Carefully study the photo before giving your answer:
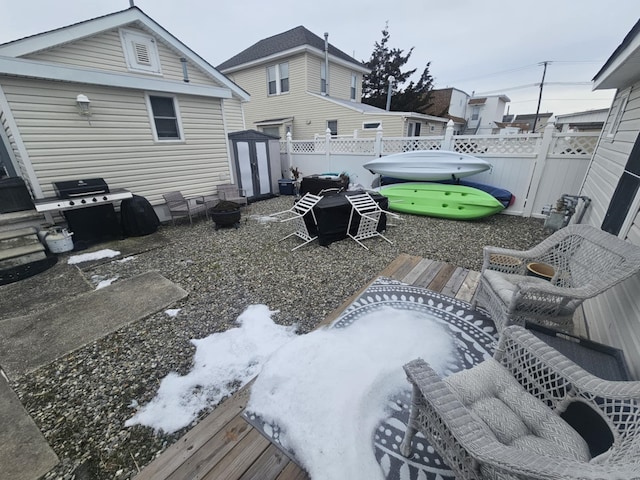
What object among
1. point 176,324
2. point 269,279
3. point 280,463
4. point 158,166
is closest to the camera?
point 280,463

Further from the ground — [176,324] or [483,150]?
[483,150]

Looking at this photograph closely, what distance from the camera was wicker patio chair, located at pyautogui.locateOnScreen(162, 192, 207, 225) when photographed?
580 cm

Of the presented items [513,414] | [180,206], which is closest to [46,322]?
[180,206]

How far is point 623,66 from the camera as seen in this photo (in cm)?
284

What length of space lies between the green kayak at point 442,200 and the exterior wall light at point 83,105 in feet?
20.6

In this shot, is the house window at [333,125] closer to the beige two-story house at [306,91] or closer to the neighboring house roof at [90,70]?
the beige two-story house at [306,91]

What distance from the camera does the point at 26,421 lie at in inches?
70.2

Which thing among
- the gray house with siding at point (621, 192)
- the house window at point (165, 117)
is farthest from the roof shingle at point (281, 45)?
the gray house with siding at point (621, 192)

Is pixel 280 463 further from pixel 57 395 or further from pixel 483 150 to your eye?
pixel 483 150

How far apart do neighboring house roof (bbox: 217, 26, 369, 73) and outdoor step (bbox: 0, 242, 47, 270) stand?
11386mm

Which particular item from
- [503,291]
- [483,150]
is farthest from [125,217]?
[483,150]

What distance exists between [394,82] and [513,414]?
69.8ft

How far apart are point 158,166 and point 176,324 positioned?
454 centimetres

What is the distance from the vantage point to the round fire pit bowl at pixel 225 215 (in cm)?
550
